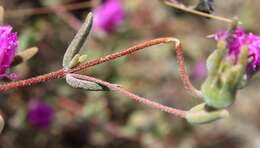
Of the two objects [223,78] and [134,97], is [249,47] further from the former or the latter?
[134,97]

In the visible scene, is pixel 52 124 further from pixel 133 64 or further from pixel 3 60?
pixel 3 60

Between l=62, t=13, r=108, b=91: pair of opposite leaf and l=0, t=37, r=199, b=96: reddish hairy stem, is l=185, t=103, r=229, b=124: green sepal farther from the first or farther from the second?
l=62, t=13, r=108, b=91: pair of opposite leaf

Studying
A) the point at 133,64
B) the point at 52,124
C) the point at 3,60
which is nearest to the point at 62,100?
the point at 52,124

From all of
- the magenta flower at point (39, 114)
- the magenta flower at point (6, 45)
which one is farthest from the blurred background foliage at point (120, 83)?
the magenta flower at point (6, 45)

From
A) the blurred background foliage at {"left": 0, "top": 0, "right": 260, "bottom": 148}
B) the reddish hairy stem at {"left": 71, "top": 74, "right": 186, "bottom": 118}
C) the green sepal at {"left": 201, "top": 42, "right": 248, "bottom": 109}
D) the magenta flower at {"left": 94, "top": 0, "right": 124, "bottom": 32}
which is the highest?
the green sepal at {"left": 201, "top": 42, "right": 248, "bottom": 109}

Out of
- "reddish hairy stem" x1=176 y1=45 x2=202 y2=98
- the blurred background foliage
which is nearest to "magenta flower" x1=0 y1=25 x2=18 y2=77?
"reddish hairy stem" x1=176 y1=45 x2=202 y2=98

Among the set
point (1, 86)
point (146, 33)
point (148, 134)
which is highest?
point (1, 86)

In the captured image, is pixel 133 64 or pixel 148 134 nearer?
pixel 148 134
